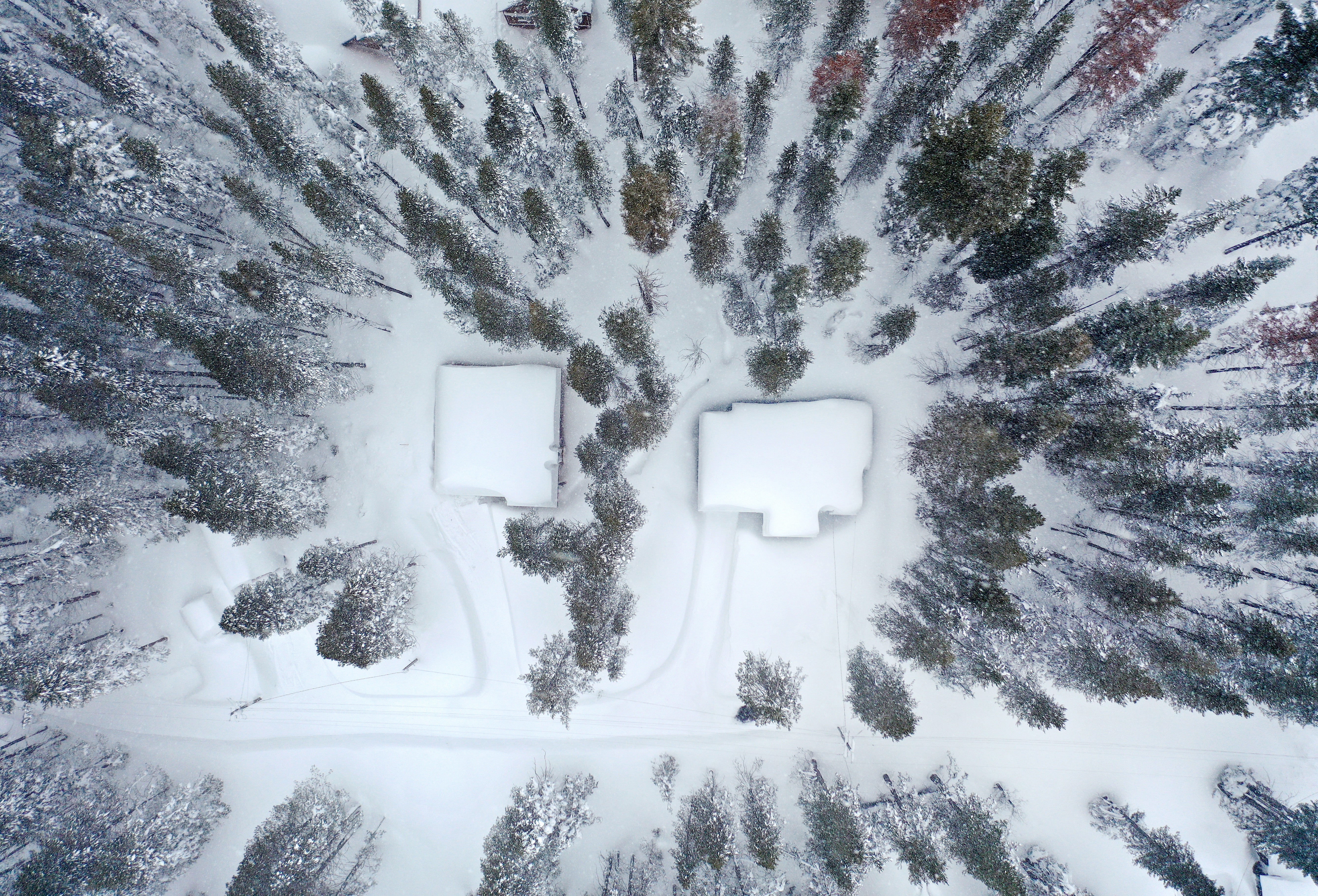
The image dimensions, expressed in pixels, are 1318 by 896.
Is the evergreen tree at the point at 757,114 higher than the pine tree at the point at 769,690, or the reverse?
the evergreen tree at the point at 757,114

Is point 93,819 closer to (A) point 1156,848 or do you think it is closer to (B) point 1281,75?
(A) point 1156,848

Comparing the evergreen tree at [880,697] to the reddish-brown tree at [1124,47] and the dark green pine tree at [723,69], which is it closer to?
the dark green pine tree at [723,69]

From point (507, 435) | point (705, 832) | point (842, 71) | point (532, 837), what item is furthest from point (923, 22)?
point (532, 837)

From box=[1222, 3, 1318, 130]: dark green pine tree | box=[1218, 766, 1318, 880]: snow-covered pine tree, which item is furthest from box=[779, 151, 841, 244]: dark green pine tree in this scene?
box=[1218, 766, 1318, 880]: snow-covered pine tree

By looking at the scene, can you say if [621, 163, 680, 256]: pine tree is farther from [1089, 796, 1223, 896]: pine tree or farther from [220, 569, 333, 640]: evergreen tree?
[1089, 796, 1223, 896]: pine tree

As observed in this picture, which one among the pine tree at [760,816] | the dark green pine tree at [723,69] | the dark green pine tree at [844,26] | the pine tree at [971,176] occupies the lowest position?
the pine tree at [760,816]

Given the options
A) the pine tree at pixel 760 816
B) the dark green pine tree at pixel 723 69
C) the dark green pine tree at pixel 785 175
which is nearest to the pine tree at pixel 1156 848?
the pine tree at pixel 760 816
